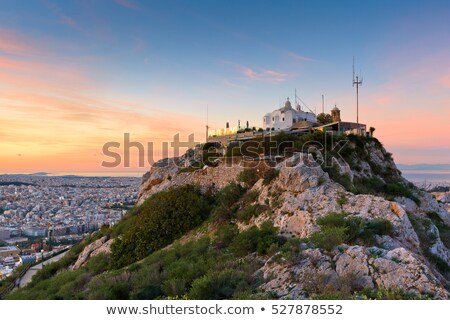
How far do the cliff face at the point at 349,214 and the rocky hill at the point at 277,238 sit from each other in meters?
0.04

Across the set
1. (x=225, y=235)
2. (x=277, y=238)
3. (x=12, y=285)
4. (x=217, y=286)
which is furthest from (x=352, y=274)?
(x=12, y=285)

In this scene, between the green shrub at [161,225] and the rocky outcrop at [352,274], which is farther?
the green shrub at [161,225]

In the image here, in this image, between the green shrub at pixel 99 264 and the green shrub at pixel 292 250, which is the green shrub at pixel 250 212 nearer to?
the green shrub at pixel 292 250

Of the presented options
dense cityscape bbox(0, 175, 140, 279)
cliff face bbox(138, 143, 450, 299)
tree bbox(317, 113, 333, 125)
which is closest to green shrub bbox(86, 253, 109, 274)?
cliff face bbox(138, 143, 450, 299)

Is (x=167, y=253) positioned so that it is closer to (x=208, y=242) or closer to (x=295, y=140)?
(x=208, y=242)

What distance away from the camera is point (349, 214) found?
10844mm

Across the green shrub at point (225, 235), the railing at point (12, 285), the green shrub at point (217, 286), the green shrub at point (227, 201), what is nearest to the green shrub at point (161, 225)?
the green shrub at point (227, 201)

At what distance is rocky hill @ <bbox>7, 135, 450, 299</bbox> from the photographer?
7.29m

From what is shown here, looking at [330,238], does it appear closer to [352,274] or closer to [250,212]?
[352,274]

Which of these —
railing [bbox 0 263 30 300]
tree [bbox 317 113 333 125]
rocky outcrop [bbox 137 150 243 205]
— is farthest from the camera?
tree [bbox 317 113 333 125]

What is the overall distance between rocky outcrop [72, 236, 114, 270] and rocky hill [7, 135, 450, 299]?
0.10 metres

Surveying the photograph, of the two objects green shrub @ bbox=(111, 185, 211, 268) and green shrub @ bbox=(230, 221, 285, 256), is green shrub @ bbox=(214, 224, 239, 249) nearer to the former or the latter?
green shrub @ bbox=(230, 221, 285, 256)

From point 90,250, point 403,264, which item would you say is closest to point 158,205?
point 90,250

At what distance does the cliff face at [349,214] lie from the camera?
704cm
